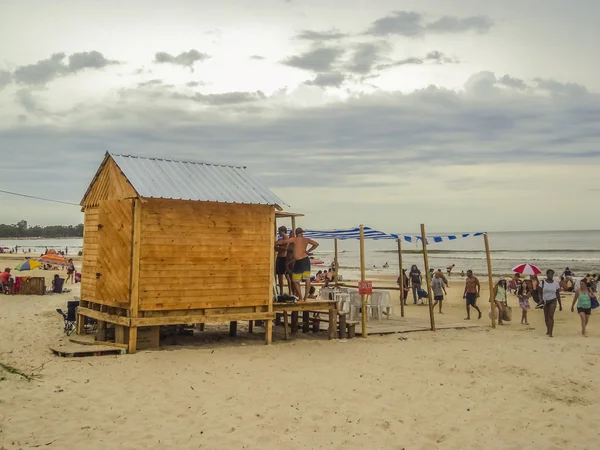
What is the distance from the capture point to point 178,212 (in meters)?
11.2

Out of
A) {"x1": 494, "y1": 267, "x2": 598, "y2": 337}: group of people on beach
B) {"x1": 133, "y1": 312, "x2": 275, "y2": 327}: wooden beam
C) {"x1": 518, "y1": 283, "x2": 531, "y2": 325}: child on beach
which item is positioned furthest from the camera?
{"x1": 518, "y1": 283, "x2": 531, "y2": 325}: child on beach

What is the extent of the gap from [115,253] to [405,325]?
27.1 ft

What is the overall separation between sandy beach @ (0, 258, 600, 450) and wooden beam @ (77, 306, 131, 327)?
706mm

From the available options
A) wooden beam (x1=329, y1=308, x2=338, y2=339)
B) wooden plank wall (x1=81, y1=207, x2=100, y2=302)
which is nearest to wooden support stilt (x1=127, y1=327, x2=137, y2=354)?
wooden plank wall (x1=81, y1=207, x2=100, y2=302)

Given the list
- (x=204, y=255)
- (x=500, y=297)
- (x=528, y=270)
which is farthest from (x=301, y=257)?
(x=528, y=270)

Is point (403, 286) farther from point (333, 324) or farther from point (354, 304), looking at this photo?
point (333, 324)

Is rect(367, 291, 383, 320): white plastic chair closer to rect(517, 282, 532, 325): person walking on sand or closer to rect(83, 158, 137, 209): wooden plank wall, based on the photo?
rect(517, 282, 532, 325): person walking on sand

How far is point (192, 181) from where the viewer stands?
11.9m

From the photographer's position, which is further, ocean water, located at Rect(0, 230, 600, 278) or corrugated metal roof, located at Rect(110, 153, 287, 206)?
ocean water, located at Rect(0, 230, 600, 278)

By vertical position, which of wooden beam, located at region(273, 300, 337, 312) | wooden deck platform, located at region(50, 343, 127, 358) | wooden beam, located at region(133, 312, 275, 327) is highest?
wooden beam, located at region(273, 300, 337, 312)

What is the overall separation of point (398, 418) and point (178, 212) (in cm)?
614

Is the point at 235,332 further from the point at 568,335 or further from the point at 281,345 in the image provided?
the point at 568,335

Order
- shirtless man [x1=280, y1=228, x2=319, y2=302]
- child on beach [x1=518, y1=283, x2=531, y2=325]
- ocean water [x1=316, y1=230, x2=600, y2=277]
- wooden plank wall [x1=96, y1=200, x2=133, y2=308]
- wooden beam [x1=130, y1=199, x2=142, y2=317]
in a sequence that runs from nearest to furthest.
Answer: wooden beam [x1=130, y1=199, x2=142, y2=317], wooden plank wall [x1=96, y1=200, x2=133, y2=308], shirtless man [x1=280, y1=228, x2=319, y2=302], child on beach [x1=518, y1=283, x2=531, y2=325], ocean water [x1=316, y1=230, x2=600, y2=277]

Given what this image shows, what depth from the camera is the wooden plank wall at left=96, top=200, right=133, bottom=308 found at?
35.8 feet
